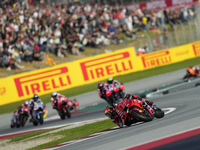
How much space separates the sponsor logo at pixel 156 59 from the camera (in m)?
22.9

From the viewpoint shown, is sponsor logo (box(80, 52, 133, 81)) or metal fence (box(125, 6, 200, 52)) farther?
metal fence (box(125, 6, 200, 52))

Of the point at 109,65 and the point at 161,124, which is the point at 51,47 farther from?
the point at 161,124

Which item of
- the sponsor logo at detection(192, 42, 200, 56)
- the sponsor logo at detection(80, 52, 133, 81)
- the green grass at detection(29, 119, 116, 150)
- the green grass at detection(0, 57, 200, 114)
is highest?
the sponsor logo at detection(80, 52, 133, 81)

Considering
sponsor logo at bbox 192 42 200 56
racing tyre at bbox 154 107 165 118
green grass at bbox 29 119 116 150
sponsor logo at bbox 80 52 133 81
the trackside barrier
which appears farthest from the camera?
sponsor logo at bbox 192 42 200 56

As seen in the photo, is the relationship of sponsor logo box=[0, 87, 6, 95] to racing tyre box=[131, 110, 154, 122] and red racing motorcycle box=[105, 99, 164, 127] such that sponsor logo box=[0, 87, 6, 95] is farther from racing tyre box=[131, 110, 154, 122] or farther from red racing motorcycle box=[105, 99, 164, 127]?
racing tyre box=[131, 110, 154, 122]

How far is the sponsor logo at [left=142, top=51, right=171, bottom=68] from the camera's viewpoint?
2291 cm

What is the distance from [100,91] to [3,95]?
8.39 m

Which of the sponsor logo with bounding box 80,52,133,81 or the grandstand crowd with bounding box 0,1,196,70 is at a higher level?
the grandstand crowd with bounding box 0,1,196,70

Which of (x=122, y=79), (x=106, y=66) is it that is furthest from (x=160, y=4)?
(x=122, y=79)

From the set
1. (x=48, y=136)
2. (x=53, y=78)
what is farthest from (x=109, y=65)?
(x=48, y=136)

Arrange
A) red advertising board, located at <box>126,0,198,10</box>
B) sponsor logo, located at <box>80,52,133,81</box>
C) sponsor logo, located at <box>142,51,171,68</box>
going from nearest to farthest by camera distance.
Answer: sponsor logo, located at <box>80,52,133,81</box> < sponsor logo, located at <box>142,51,171,68</box> < red advertising board, located at <box>126,0,198,10</box>

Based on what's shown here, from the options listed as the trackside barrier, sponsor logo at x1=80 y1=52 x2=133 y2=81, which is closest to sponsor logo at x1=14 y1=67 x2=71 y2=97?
the trackside barrier

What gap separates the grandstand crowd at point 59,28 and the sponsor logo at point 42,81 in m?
0.95

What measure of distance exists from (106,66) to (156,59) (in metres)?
4.37
